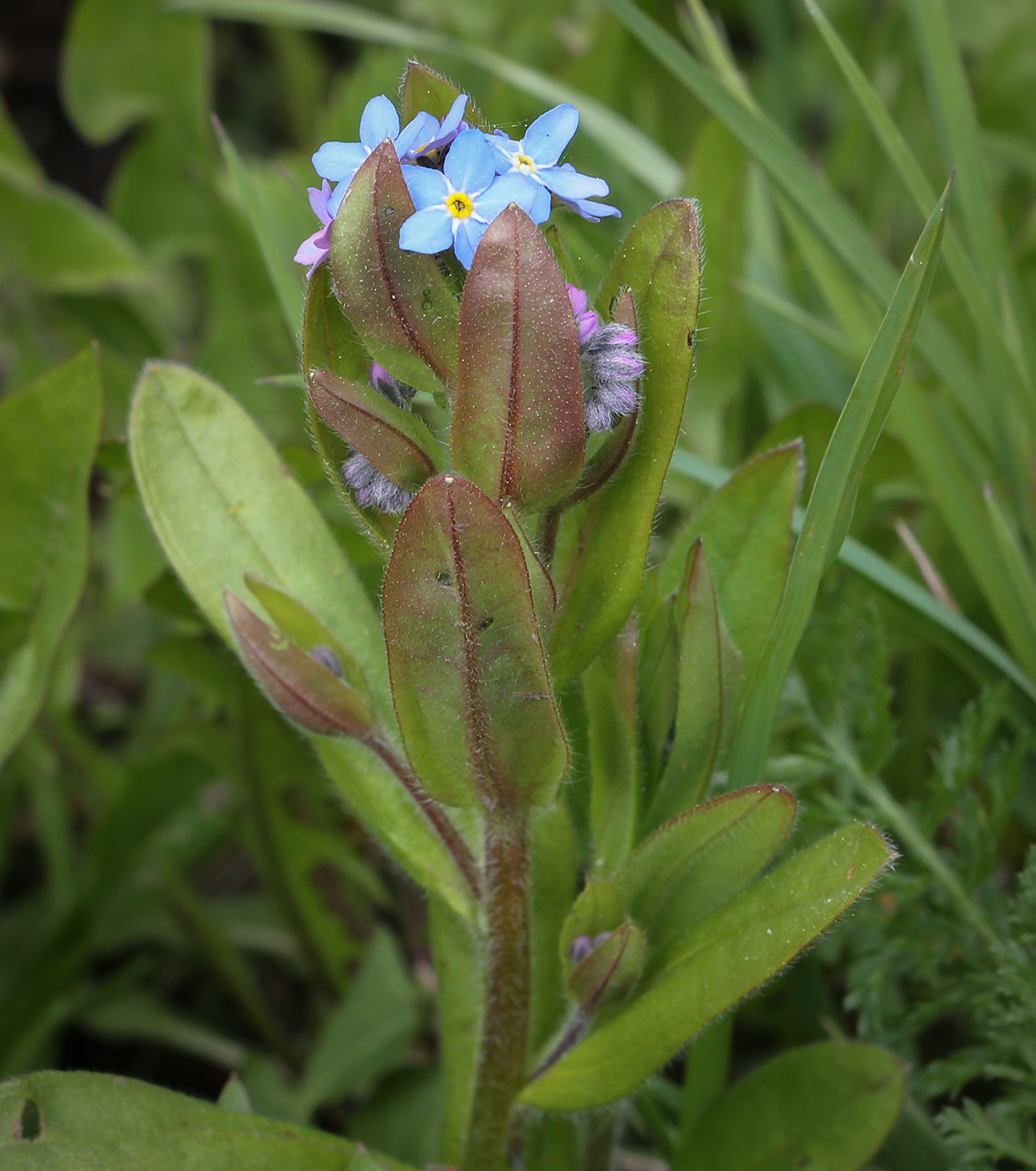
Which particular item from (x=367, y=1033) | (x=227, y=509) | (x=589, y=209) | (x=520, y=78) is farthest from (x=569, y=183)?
(x=367, y=1033)

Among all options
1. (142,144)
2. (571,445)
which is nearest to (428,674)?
(571,445)

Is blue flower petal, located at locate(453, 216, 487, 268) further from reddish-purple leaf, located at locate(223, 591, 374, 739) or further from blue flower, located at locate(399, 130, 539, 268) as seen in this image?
reddish-purple leaf, located at locate(223, 591, 374, 739)

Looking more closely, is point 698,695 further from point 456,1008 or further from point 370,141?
point 370,141

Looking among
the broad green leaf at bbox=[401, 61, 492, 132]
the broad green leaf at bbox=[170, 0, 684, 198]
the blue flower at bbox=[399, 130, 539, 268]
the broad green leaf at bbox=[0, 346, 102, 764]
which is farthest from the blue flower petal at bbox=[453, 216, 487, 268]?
the broad green leaf at bbox=[170, 0, 684, 198]

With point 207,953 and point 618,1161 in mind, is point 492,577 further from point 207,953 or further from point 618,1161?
point 207,953

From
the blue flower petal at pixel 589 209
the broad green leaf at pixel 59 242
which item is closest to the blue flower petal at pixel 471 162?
the blue flower petal at pixel 589 209

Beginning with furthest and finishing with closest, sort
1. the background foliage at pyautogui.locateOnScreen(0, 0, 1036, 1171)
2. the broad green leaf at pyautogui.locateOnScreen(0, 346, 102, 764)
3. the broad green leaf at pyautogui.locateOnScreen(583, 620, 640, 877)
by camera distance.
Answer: the broad green leaf at pyautogui.locateOnScreen(0, 346, 102, 764)
the background foliage at pyautogui.locateOnScreen(0, 0, 1036, 1171)
the broad green leaf at pyautogui.locateOnScreen(583, 620, 640, 877)
